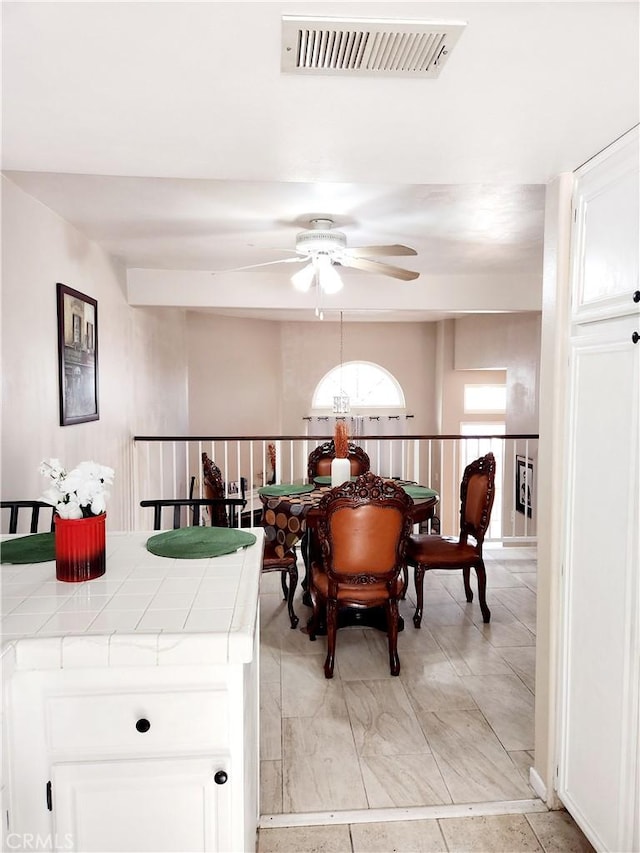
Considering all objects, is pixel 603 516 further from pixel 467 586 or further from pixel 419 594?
pixel 467 586

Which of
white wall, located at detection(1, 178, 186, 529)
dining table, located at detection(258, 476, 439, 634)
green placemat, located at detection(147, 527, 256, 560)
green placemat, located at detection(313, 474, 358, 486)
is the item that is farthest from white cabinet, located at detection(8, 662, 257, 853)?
green placemat, located at detection(313, 474, 358, 486)

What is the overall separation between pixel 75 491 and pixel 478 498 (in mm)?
2742

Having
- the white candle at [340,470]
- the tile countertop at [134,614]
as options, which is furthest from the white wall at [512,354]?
Answer: the tile countertop at [134,614]

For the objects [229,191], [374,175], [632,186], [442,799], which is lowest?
[442,799]

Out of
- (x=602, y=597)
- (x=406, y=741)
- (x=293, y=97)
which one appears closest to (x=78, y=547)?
(x=293, y=97)

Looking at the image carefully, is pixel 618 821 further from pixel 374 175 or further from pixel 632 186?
pixel 374 175

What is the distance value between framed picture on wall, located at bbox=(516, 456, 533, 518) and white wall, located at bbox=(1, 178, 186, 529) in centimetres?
379

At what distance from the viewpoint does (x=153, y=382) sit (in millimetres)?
5934

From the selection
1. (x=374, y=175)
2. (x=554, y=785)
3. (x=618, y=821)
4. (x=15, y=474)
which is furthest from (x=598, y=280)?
(x=15, y=474)

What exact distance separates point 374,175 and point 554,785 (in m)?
2.28

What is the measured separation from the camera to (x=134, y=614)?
1.49 meters

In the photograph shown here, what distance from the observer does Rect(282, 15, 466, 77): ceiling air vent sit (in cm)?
130

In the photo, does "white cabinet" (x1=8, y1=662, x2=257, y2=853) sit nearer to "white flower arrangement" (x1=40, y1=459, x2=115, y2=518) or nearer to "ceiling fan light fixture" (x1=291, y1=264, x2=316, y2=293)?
"white flower arrangement" (x1=40, y1=459, x2=115, y2=518)

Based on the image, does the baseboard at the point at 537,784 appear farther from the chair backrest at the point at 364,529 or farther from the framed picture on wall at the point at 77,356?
the framed picture on wall at the point at 77,356
